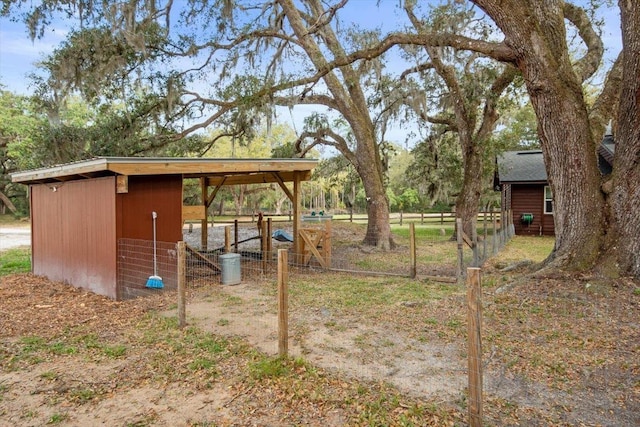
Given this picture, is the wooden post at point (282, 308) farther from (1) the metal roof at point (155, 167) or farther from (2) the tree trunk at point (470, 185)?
(2) the tree trunk at point (470, 185)

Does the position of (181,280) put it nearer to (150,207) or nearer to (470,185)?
(150,207)

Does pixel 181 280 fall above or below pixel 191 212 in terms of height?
below

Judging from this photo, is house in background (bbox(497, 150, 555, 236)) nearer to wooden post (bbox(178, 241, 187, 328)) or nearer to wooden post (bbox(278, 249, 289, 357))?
wooden post (bbox(178, 241, 187, 328))

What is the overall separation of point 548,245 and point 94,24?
14896mm

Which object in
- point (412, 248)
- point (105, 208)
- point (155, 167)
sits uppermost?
point (155, 167)

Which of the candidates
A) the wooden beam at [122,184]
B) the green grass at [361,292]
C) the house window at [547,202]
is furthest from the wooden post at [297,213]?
the house window at [547,202]

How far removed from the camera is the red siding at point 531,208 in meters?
17.8

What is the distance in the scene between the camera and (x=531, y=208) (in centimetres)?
1803

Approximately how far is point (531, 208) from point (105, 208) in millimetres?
17102

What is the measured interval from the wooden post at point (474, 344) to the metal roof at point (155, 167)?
547 cm

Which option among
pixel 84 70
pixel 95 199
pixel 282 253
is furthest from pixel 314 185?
pixel 282 253

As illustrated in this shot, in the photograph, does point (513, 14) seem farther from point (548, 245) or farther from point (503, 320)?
point (548, 245)

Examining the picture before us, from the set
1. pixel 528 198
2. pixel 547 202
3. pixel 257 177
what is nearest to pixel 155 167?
pixel 257 177

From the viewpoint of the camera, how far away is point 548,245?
13.8m
